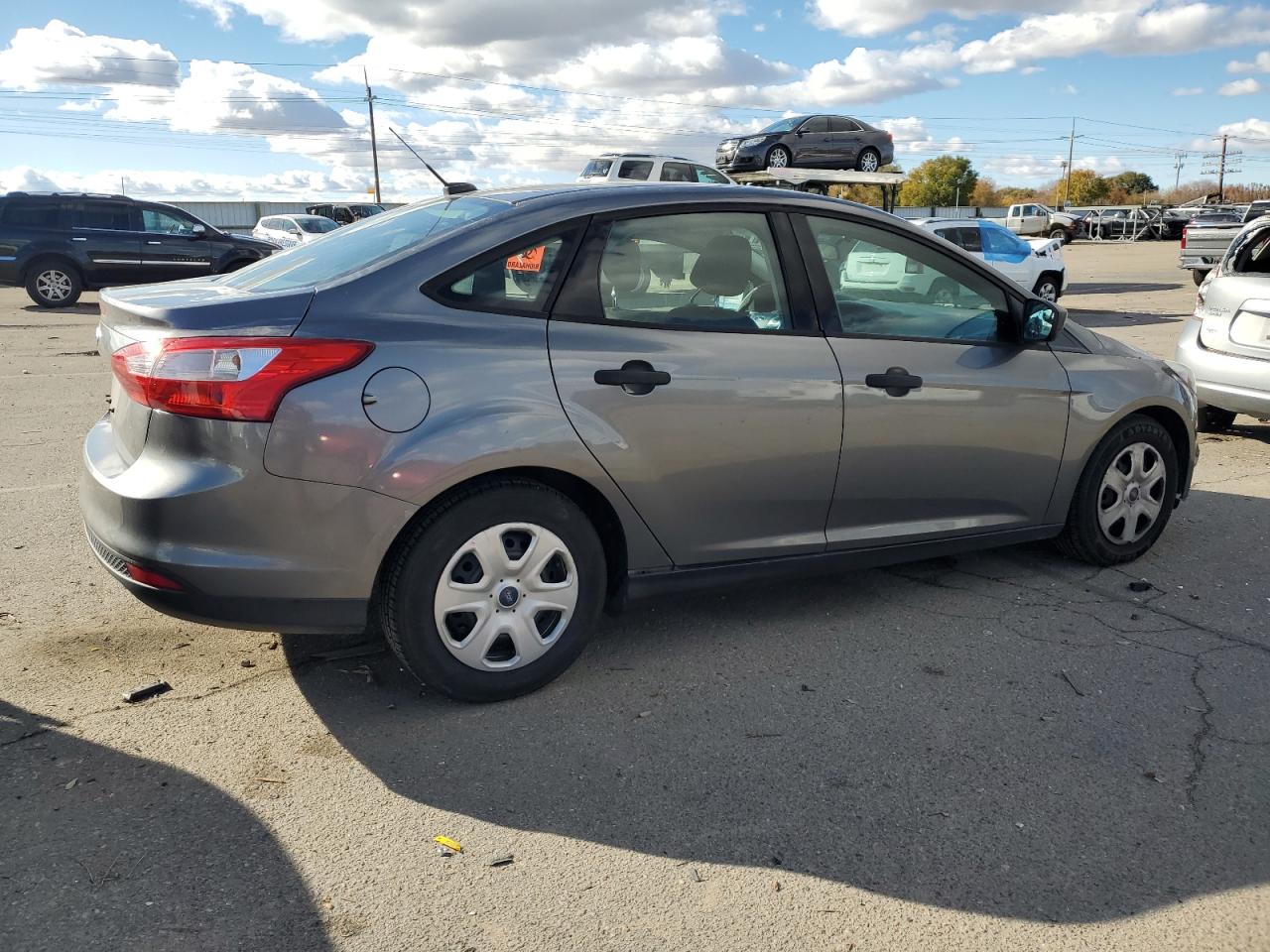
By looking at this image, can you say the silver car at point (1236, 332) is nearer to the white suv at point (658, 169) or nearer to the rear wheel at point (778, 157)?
the white suv at point (658, 169)

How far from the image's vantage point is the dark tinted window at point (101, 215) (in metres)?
17.7

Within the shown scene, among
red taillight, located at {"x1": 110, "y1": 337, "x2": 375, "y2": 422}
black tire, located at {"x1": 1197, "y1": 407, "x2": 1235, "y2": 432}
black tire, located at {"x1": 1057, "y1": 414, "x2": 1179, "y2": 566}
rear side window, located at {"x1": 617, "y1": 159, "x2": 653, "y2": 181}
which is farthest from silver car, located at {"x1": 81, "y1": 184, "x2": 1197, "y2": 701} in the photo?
rear side window, located at {"x1": 617, "y1": 159, "x2": 653, "y2": 181}

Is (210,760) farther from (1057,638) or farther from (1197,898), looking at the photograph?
(1057,638)

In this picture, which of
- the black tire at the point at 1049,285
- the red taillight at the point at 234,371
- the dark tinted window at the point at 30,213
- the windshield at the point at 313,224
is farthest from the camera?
the windshield at the point at 313,224

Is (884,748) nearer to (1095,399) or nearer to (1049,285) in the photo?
(1095,399)

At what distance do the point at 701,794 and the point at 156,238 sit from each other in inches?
705

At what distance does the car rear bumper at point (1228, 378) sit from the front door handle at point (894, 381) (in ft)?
12.0

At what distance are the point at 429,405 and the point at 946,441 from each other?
82.0 inches

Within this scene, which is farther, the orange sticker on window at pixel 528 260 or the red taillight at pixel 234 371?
the orange sticker on window at pixel 528 260

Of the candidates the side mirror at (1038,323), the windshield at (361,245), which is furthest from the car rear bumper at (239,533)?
the side mirror at (1038,323)

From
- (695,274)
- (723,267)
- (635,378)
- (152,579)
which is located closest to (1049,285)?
(723,267)

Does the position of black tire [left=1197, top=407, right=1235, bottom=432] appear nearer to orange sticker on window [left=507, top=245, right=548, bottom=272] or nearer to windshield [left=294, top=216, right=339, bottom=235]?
orange sticker on window [left=507, top=245, right=548, bottom=272]

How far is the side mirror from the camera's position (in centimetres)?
439

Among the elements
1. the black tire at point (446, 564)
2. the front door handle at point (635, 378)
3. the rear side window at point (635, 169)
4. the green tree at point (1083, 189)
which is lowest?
the black tire at point (446, 564)
